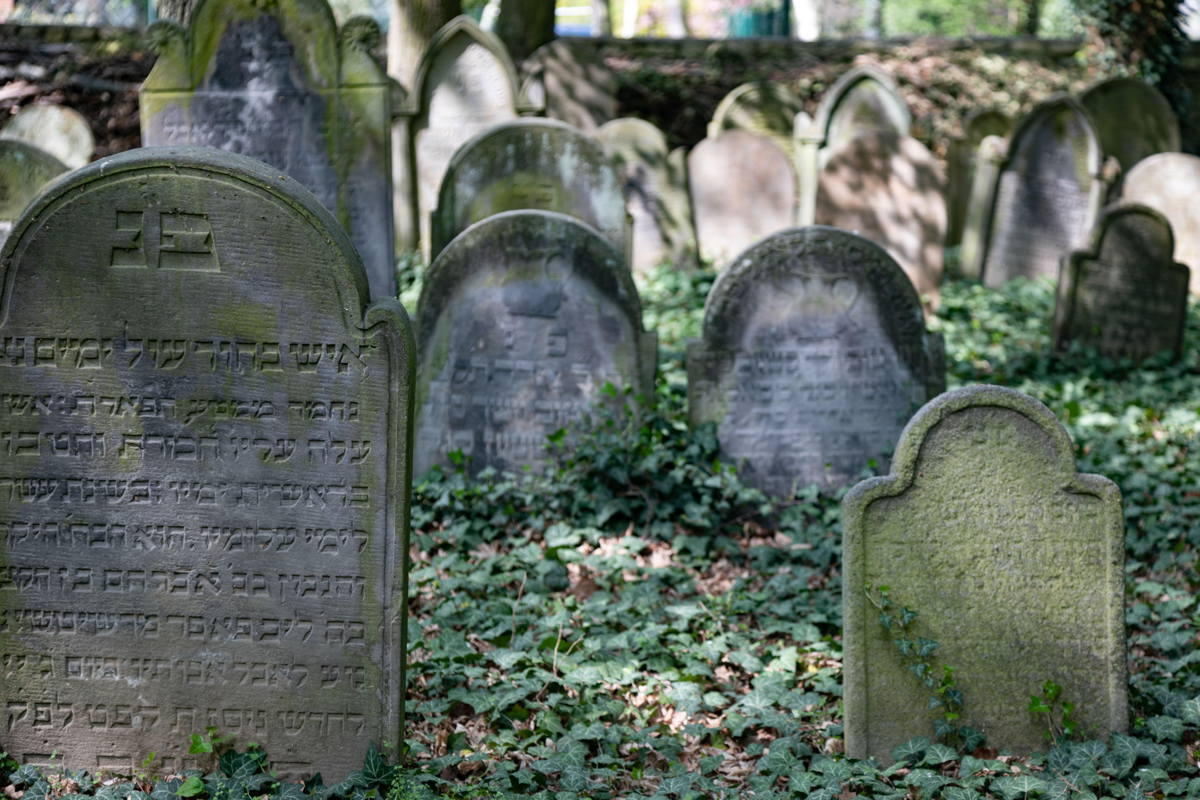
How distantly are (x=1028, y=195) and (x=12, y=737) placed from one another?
9.94 metres

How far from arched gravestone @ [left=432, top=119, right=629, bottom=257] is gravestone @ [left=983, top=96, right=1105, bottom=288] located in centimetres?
441

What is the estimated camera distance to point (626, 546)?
6.14 metres

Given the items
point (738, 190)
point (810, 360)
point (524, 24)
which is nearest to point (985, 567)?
point (810, 360)

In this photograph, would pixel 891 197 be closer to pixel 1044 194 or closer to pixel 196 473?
pixel 1044 194

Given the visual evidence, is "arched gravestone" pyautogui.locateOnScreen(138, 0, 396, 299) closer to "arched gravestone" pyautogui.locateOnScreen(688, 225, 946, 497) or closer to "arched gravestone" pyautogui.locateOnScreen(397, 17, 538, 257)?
"arched gravestone" pyautogui.locateOnScreen(688, 225, 946, 497)

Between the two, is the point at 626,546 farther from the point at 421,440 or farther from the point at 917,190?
the point at 917,190

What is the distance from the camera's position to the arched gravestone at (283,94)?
337 inches

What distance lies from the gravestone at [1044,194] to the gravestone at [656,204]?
9.24 feet

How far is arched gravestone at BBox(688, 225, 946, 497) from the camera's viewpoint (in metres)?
6.80

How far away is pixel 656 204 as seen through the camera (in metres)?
11.7

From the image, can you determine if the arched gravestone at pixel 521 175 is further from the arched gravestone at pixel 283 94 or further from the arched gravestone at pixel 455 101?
the arched gravestone at pixel 455 101

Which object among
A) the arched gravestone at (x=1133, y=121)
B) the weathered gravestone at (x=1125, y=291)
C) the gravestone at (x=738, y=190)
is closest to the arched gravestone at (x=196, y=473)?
the weathered gravestone at (x=1125, y=291)

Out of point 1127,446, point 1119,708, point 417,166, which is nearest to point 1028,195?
point 1127,446

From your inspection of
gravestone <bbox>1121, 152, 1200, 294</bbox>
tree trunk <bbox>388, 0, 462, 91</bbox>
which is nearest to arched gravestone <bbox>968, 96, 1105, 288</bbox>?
gravestone <bbox>1121, 152, 1200, 294</bbox>
